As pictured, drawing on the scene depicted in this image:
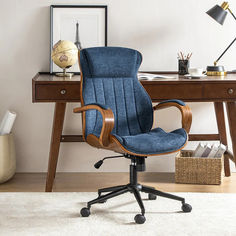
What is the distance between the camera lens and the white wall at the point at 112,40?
3441 mm

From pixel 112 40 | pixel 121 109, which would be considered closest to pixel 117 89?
pixel 121 109

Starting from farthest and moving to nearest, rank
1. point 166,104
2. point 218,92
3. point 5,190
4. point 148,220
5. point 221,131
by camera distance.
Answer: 1. point 221,131
2. point 5,190
3. point 218,92
4. point 166,104
5. point 148,220

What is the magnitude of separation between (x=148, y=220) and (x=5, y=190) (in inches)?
45.5

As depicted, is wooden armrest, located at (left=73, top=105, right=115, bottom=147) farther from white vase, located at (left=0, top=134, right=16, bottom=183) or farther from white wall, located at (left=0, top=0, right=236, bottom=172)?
white wall, located at (left=0, top=0, right=236, bottom=172)

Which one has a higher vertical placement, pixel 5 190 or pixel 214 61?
pixel 214 61

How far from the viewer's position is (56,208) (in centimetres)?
270

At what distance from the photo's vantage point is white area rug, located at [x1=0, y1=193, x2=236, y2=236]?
237 cm

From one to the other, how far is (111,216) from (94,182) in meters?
0.78

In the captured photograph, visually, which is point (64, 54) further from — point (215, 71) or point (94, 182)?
point (215, 71)

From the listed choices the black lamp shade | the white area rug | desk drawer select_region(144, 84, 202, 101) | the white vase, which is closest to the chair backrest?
desk drawer select_region(144, 84, 202, 101)

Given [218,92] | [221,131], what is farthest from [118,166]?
[218,92]

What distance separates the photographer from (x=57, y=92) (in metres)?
2.88

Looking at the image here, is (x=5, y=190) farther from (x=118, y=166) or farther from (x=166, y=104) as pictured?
(x=166, y=104)

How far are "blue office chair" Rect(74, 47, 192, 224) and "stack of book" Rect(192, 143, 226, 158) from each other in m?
0.65
